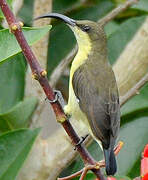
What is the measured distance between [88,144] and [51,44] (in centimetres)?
68


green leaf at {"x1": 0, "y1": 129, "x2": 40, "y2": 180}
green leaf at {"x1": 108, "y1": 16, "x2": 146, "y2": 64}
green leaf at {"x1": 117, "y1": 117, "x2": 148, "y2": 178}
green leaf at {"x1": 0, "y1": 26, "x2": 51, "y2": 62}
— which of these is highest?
green leaf at {"x1": 0, "y1": 26, "x2": 51, "y2": 62}

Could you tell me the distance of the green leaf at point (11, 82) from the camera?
2.57 m

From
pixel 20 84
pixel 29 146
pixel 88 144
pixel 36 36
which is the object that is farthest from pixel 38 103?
pixel 36 36

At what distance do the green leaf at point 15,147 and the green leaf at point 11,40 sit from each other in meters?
0.38

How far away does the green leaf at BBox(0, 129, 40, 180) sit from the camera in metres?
2.23

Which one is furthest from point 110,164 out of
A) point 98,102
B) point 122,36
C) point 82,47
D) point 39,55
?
point 122,36

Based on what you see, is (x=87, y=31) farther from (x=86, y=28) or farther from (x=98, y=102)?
(x=98, y=102)

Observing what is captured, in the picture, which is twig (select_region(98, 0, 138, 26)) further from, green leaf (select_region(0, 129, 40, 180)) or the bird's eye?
green leaf (select_region(0, 129, 40, 180))

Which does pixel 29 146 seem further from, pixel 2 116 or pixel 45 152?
pixel 45 152

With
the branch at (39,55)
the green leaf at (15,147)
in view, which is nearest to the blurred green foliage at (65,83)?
the green leaf at (15,147)

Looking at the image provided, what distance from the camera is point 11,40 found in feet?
6.49

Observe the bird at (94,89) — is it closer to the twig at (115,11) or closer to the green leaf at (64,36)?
the twig at (115,11)

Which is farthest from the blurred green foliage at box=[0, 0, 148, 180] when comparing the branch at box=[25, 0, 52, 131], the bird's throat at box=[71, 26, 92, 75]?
the bird's throat at box=[71, 26, 92, 75]

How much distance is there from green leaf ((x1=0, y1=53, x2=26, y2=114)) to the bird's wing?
0.93 ft
